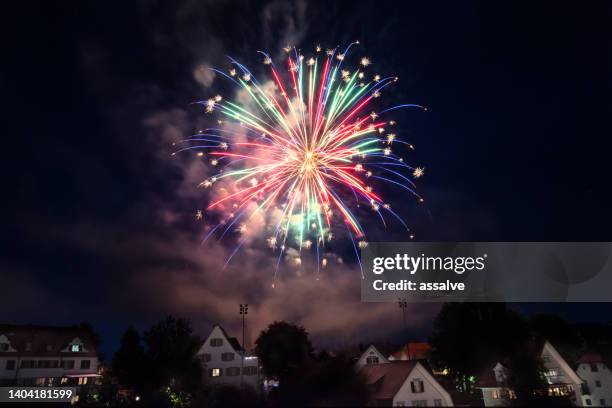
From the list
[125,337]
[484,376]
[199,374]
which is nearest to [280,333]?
[199,374]

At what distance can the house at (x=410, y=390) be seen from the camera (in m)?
54.0

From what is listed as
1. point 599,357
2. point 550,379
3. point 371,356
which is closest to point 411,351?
point 371,356

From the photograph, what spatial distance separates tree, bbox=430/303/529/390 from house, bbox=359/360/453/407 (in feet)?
68.9

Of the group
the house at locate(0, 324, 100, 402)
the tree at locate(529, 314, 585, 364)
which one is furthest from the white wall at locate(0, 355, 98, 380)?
the tree at locate(529, 314, 585, 364)

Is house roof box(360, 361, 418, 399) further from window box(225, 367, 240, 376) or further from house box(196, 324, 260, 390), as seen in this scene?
window box(225, 367, 240, 376)

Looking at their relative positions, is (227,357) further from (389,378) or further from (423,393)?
(423,393)

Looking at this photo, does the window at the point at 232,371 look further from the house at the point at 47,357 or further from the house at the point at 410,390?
the house at the point at 410,390

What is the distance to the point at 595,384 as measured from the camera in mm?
72125

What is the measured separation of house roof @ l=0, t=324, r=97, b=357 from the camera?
7831 cm

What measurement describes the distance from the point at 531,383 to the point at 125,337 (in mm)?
59379

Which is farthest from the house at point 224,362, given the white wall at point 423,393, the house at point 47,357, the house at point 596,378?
the house at point 596,378

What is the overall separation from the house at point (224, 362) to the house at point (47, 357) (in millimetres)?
19394

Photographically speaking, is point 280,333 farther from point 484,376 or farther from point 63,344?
point 63,344

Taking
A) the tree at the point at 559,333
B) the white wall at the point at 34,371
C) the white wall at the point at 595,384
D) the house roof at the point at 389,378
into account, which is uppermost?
the tree at the point at 559,333
